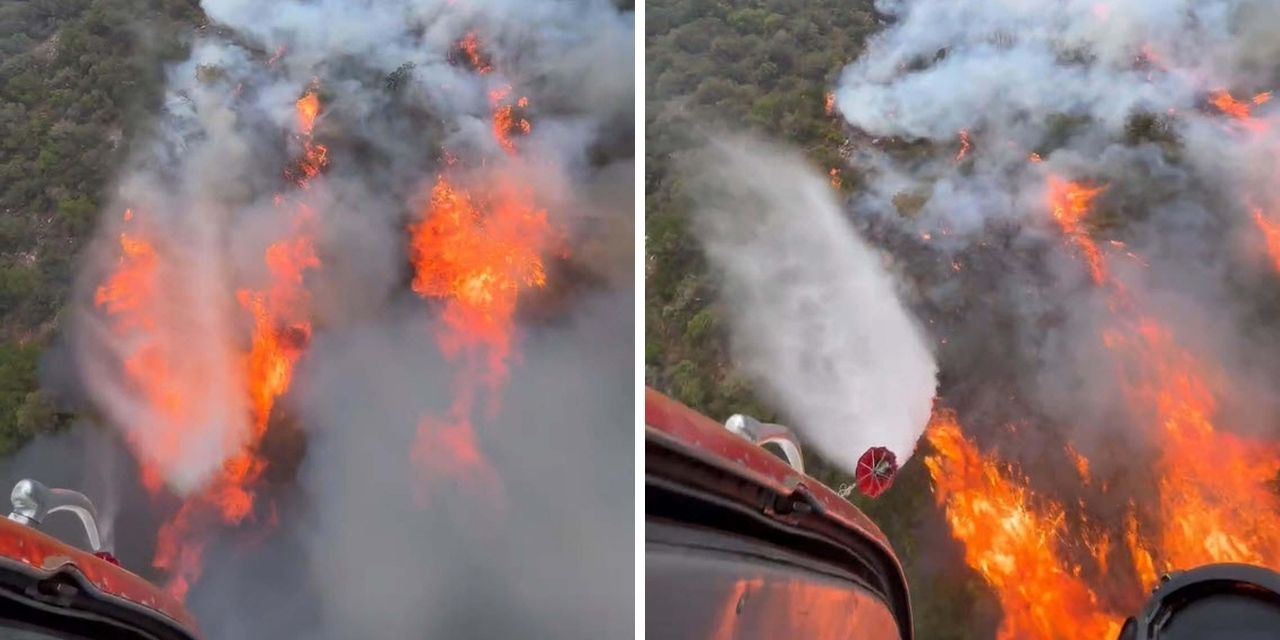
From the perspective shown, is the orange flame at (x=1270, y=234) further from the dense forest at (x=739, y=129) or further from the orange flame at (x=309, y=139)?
the orange flame at (x=309, y=139)

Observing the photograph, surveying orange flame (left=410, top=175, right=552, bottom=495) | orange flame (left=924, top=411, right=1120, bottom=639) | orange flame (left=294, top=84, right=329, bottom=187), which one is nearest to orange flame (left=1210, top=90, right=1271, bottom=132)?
orange flame (left=924, top=411, right=1120, bottom=639)

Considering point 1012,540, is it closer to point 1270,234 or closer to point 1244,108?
point 1270,234

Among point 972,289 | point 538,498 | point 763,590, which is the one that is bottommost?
point 538,498

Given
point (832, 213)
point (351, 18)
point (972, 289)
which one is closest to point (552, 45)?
point (351, 18)

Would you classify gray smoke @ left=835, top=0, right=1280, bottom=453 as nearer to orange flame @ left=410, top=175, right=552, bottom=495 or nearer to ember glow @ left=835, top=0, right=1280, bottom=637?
ember glow @ left=835, top=0, right=1280, bottom=637

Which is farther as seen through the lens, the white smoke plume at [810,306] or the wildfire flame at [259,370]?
the white smoke plume at [810,306]

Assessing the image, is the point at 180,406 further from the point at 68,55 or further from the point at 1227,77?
the point at 1227,77

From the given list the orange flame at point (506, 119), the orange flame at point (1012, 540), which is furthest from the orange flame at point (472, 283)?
the orange flame at point (1012, 540)
